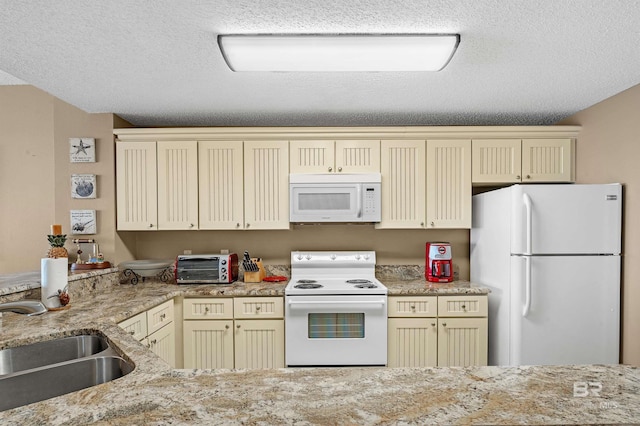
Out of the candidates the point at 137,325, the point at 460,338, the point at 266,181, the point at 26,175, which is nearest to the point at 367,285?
the point at 460,338

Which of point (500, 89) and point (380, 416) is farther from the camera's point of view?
point (500, 89)

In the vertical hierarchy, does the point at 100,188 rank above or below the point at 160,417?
above

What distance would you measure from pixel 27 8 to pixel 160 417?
5.88 ft

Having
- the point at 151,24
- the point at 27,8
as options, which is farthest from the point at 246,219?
the point at 27,8

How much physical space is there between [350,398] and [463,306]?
2.38 meters

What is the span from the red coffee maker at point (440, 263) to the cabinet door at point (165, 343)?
2.20m

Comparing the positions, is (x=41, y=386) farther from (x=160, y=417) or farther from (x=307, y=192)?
(x=307, y=192)

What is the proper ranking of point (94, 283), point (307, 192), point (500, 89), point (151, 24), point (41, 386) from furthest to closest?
1. point (307, 192)
2. point (94, 283)
3. point (500, 89)
4. point (151, 24)
5. point (41, 386)

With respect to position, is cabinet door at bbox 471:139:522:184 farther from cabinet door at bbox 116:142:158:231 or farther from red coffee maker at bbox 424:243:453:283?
cabinet door at bbox 116:142:158:231

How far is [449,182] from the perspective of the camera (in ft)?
11.0

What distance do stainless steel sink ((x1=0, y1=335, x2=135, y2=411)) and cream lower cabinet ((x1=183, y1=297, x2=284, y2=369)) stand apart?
131 cm

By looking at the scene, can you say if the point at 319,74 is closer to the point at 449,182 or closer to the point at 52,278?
the point at 449,182

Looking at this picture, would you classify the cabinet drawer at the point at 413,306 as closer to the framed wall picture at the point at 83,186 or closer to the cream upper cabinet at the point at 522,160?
the cream upper cabinet at the point at 522,160

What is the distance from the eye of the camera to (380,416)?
2.98 ft
